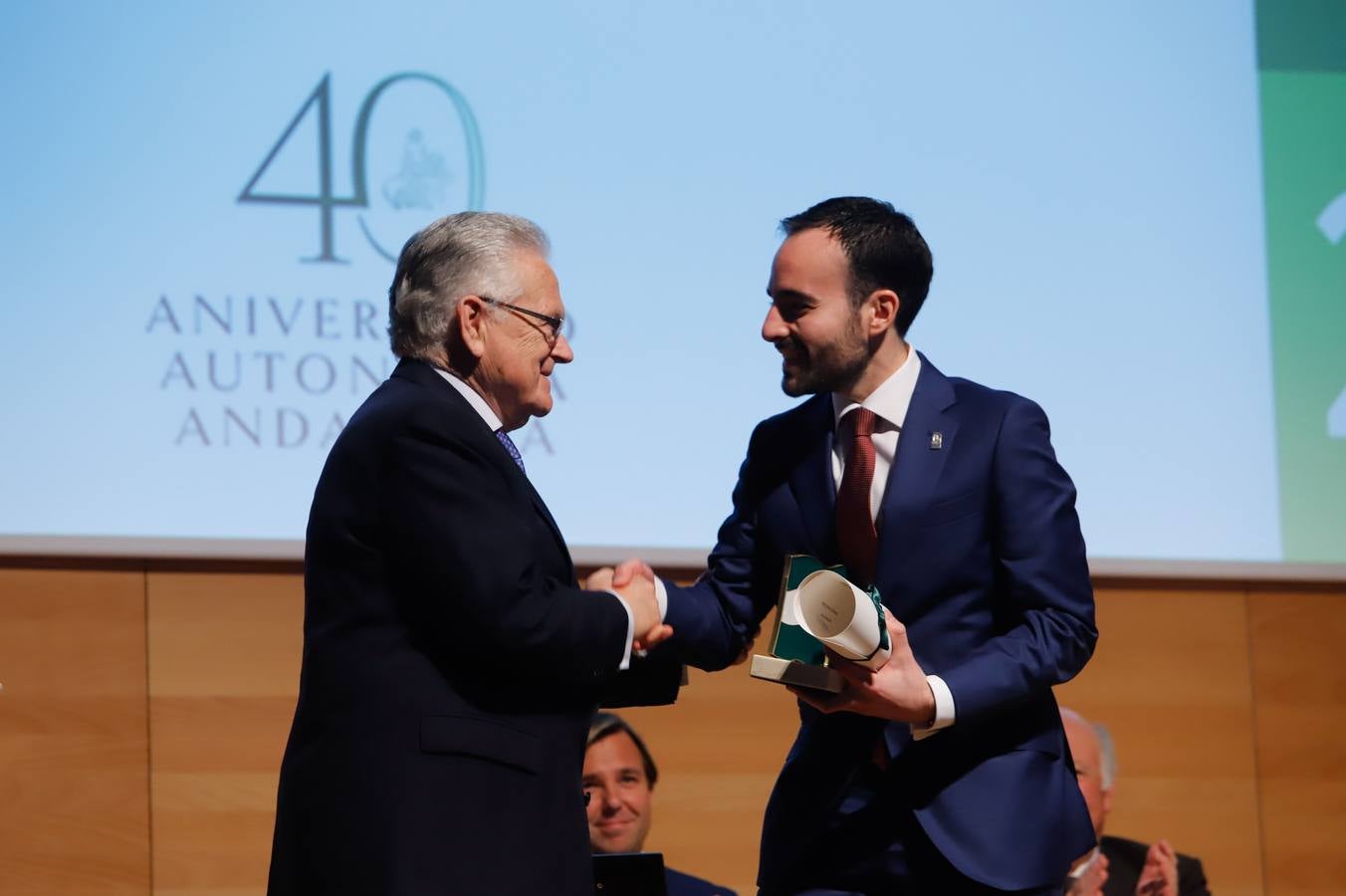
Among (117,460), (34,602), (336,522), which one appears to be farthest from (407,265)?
(34,602)

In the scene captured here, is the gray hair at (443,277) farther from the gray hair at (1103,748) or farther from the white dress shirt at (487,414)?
the gray hair at (1103,748)

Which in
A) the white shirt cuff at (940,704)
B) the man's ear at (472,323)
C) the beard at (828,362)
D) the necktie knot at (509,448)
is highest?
the man's ear at (472,323)

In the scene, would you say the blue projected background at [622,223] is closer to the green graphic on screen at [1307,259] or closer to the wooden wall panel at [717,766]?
the green graphic on screen at [1307,259]

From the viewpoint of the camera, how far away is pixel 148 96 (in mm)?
4180

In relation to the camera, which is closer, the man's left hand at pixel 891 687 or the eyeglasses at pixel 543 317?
the man's left hand at pixel 891 687

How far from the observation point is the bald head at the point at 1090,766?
4121 millimetres

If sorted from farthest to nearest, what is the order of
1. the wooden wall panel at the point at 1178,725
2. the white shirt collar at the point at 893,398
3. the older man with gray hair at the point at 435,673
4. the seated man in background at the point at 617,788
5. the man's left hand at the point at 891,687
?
the wooden wall panel at the point at 1178,725
the seated man in background at the point at 617,788
the white shirt collar at the point at 893,398
the man's left hand at the point at 891,687
the older man with gray hair at the point at 435,673

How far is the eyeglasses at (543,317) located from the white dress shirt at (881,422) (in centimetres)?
49

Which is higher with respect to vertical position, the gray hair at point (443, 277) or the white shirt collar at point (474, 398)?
the gray hair at point (443, 277)

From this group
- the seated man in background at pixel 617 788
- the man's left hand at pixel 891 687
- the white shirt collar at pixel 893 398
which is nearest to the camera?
the man's left hand at pixel 891 687

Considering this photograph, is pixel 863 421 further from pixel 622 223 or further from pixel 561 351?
pixel 622 223

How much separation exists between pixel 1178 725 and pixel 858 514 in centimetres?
256

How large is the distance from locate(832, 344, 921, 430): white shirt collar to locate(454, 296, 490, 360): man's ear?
1.99ft

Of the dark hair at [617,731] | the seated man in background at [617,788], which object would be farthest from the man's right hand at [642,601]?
the dark hair at [617,731]
